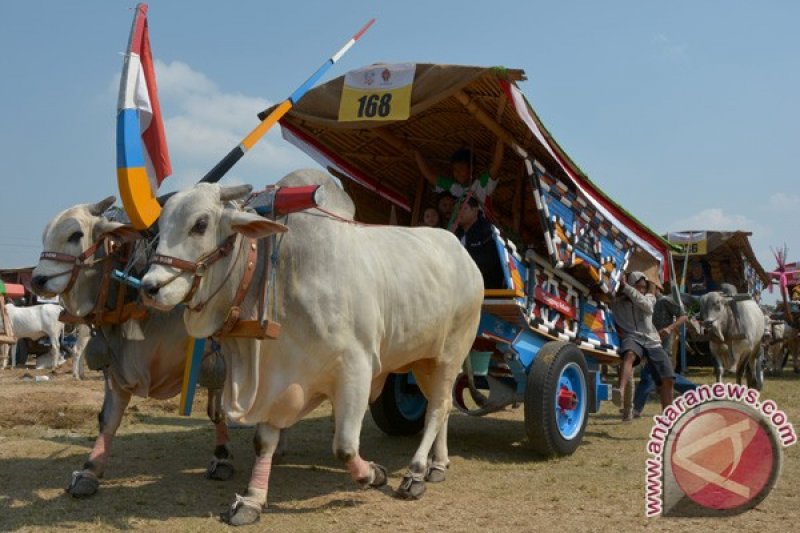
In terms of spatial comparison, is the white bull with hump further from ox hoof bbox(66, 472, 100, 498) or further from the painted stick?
ox hoof bbox(66, 472, 100, 498)

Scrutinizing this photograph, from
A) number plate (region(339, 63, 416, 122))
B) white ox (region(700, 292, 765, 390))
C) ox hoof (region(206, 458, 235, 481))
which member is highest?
number plate (region(339, 63, 416, 122))

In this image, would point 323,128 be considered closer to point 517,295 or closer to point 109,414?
point 517,295

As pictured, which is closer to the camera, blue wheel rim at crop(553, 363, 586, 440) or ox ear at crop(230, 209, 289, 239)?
ox ear at crop(230, 209, 289, 239)

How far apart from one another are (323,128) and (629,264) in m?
3.21

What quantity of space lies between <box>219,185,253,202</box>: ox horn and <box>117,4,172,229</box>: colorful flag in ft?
1.71

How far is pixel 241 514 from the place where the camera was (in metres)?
4.31

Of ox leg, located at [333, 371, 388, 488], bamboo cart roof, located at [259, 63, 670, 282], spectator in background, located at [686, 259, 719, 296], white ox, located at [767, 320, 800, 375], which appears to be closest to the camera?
ox leg, located at [333, 371, 388, 488]

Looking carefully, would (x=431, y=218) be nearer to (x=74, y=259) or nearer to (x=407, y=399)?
(x=407, y=399)

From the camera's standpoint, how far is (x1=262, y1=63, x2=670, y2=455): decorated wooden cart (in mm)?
5965

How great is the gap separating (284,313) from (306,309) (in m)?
0.13

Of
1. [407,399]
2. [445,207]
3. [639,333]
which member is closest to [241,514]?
[407,399]

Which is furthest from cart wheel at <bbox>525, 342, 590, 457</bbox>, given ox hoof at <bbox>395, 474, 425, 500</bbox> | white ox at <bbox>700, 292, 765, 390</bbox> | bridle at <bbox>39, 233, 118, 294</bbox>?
white ox at <bbox>700, 292, 765, 390</bbox>

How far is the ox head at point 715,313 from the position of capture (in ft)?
37.4

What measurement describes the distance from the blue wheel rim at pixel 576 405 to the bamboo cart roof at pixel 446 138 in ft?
4.82
